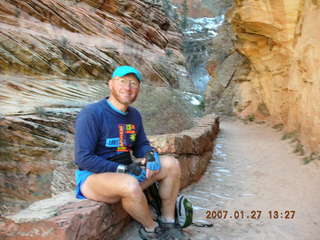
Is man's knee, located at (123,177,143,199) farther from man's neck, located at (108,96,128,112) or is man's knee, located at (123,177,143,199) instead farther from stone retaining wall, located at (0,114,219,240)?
man's neck, located at (108,96,128,112)

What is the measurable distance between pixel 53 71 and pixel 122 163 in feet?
10.8

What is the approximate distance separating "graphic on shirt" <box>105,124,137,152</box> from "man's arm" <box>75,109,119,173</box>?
15 centimetres

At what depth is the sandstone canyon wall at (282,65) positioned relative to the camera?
5.45 metres

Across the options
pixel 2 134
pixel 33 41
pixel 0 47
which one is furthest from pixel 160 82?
pixel 2 134

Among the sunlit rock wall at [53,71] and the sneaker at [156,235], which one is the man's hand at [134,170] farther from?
the sunlit rock wall at [53,71]

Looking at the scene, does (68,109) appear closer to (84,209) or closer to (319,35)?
(84,209)

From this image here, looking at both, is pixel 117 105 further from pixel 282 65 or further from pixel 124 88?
pixel 282 65

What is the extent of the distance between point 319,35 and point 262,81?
5.72 m

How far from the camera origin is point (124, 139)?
2312mm

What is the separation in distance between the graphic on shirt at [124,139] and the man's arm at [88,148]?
0.15 meters

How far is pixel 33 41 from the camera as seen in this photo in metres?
4.91

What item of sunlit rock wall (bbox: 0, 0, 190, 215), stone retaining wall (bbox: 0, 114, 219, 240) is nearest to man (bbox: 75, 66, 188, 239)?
stone retaining wall (bbox: 0, 114, 219, 240)

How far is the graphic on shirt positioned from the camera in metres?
2.25

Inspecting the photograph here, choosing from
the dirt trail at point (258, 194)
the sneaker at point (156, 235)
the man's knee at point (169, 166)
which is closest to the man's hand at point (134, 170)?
the man's knee at point (169, 166)
